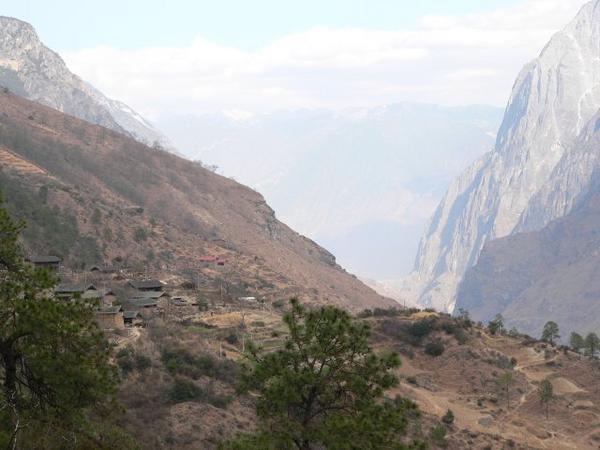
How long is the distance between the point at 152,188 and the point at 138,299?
286 ft

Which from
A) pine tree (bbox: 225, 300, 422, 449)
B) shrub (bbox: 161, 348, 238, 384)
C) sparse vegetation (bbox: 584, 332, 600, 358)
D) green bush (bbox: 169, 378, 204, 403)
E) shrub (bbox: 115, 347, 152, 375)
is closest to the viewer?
pine tree (bbox: 225, 300, 422, 449)

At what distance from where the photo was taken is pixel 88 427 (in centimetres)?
2353

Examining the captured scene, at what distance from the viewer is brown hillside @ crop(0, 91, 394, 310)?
10575cm

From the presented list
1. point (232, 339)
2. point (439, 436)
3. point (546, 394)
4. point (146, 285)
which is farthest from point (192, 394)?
point (146, 285)

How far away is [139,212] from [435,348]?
66852 millimetres

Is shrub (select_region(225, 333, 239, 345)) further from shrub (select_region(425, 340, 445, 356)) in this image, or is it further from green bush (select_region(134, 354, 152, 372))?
shrub (select_region(425, 340, 445, 356))

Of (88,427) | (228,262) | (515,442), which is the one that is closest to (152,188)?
(228,262)

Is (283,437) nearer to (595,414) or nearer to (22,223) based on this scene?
(22,223)

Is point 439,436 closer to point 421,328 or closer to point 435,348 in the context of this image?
point 435,348

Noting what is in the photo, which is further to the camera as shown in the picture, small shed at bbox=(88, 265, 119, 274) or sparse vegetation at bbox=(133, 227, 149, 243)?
sparse vegetation at bbox=(133, 227, 149, 243)

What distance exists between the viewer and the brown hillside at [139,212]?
347ft

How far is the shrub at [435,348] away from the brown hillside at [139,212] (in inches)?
1384

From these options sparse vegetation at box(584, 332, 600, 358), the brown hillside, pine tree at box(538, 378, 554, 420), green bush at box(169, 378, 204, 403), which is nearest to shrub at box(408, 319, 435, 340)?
pine tree at box(538, 378, 554, 420)

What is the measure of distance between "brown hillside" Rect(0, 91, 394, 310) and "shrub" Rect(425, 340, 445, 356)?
35.2 meters
